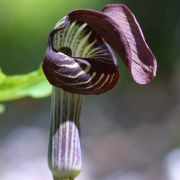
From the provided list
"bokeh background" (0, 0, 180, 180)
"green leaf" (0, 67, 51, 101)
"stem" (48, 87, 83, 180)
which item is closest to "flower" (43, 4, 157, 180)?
"stem" (48, 87, 83, 180)

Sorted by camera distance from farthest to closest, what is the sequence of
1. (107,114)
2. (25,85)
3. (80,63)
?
(107,114), (25,85), (80,63)

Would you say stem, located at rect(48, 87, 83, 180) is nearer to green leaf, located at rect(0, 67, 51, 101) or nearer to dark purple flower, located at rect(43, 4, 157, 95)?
dark purple flower, located at rect(43, 4, 157, 95)

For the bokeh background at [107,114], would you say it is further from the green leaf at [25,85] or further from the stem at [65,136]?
the stem at [65,136]

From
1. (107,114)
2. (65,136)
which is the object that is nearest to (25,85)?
(65,136)

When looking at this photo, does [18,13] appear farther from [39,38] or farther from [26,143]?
[26,143]

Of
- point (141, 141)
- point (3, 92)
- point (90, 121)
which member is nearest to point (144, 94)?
point (90, 121)

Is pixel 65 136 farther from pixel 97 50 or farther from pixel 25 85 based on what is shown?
pixel 25 85

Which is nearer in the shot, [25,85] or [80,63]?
[80,63]
